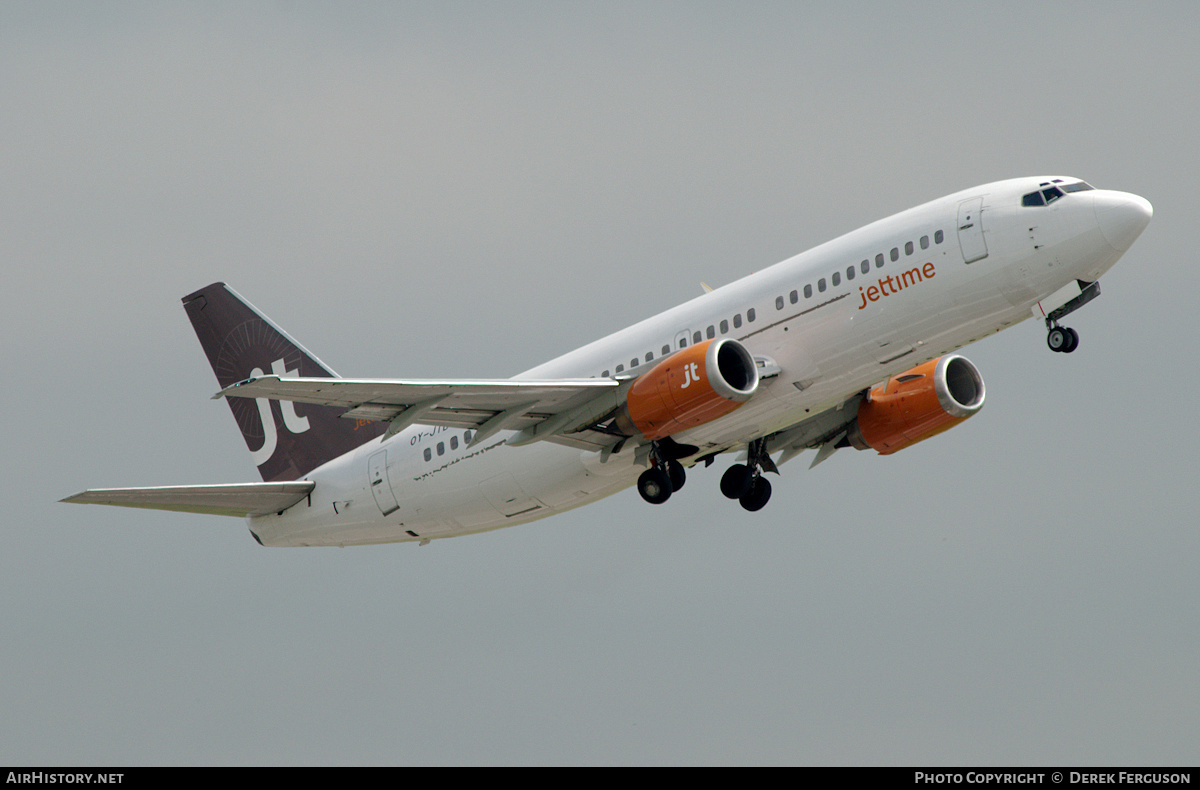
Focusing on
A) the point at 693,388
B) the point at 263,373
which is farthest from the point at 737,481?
the point at 263,373

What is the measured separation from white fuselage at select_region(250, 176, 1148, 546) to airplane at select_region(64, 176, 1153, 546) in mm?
44

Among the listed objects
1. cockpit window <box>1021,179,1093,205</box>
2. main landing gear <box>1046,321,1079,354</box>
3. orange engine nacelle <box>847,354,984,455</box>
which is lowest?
orange engine nacelle <box>847,354,984,455</box>

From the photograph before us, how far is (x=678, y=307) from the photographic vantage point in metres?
35.8

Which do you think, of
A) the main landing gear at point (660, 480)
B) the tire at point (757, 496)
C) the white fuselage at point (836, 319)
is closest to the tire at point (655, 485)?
the main landing gear at point (660, 480)

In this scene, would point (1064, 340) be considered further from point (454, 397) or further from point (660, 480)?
point (454, 397)

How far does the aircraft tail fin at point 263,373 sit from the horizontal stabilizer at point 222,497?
1.66 m

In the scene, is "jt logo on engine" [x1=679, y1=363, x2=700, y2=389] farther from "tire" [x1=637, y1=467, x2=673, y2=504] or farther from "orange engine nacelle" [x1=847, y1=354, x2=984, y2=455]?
"orange engine nacelle" [x1=847, y1=354, x2=984, y2=455]

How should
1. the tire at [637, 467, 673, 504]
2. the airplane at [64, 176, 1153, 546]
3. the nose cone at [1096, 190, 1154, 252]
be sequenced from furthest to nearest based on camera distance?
the tire at [637, 467, 673, 504] → the airplane at [64, 176, 1153, 546] → the nose cone at [1096, 190, 1154, 252]

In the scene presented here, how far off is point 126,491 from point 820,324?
56.5 feet

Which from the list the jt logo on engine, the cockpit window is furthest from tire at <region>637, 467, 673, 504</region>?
the cockpit window

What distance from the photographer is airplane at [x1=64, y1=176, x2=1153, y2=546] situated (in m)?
31.5

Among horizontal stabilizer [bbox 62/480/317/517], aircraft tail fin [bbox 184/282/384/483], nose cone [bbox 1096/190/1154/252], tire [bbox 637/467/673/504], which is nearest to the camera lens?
nose cone [bbox 1096/190/1154/252]

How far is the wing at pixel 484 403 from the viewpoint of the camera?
3167 centimetres
